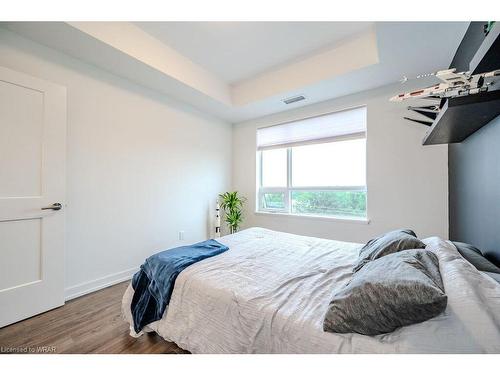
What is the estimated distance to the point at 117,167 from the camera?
8.65ft

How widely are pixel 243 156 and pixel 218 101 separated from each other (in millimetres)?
1245

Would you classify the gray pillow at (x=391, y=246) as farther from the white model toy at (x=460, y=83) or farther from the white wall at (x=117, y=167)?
the white wall at (x=117, y=167)

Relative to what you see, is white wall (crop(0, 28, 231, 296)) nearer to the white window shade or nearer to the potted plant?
the potted plant

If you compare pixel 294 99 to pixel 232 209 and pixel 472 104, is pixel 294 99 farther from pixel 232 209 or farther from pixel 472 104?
pixel 472 104

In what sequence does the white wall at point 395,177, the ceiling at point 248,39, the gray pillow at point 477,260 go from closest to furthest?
1. the gray pillow at point 477,260
2. the ceiling at point 248,39
3. the white wall at point 395,177

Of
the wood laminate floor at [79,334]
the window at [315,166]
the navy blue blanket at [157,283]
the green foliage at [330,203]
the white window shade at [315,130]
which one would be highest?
the white window shade at [315,130]

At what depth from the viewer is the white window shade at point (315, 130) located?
3.07 m

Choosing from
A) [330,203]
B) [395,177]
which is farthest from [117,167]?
[395,177]

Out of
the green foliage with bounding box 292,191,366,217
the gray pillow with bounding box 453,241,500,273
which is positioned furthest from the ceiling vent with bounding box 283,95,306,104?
the gray pillow with bounding box 453,241,500,273

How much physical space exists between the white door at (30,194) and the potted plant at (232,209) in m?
2.39

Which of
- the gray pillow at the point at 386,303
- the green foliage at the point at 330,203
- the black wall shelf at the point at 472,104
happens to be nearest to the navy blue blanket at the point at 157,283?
the gray pillow at the point at 386,303

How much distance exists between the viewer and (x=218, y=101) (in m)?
3.28

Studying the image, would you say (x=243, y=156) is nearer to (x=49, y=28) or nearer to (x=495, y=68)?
(x=49, y=28)
